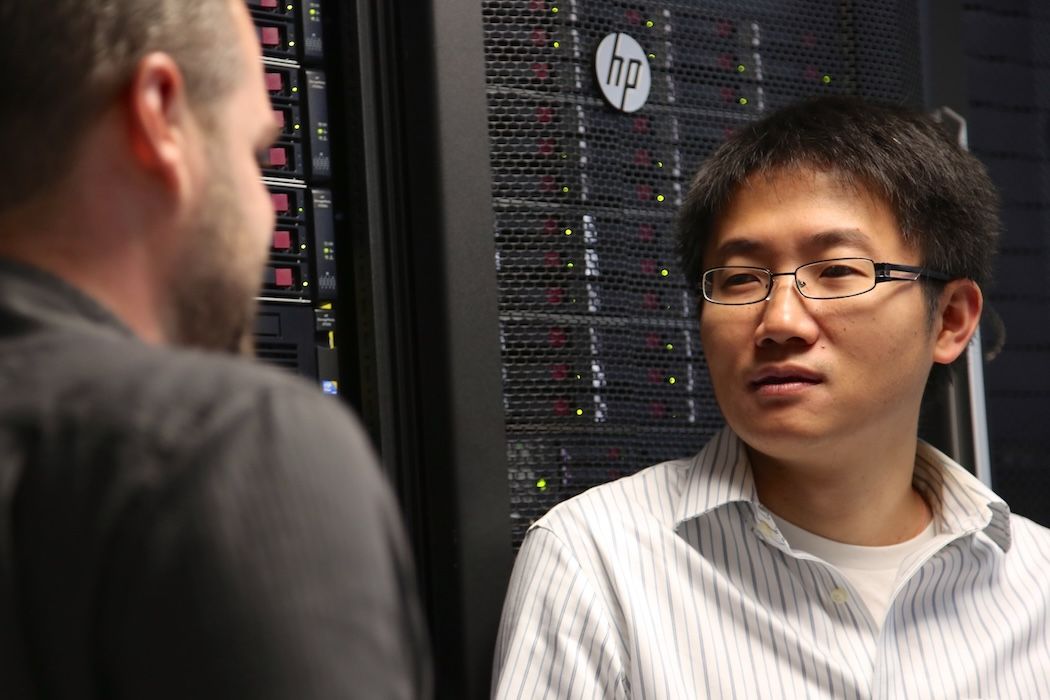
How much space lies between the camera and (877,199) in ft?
5.05

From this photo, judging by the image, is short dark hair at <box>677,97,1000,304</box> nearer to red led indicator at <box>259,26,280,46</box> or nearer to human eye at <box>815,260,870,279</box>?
human eye at <box>815,260,870,279</box>

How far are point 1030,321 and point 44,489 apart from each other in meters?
1.82

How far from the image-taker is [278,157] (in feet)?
4.96

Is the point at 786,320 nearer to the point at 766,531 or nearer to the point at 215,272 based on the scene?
the point at 766,531

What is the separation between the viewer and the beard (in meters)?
0.61

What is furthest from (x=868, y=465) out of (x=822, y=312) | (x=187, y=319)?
(x=187, y=319)

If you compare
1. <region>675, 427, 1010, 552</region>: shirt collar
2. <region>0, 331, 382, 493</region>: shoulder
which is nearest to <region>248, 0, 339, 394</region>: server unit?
<region>675, 427, 1010, 552</region>: shirt collar

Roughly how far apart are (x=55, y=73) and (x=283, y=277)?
91 centimetres

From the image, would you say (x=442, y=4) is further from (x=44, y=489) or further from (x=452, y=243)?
(x=44, y=489)

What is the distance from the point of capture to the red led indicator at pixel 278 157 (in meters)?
1.51

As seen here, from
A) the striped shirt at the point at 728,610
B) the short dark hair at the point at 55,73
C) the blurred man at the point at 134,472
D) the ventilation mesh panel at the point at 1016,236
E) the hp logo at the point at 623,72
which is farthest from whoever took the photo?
the ventilation mesh panel at the point at 1016,236

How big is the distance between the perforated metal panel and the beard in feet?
2.90

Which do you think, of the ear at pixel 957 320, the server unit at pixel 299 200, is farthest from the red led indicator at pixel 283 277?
the ear at pixel 957 320

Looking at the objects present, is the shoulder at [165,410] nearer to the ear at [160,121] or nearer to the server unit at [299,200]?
the ear at [160,121]
